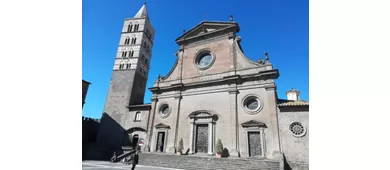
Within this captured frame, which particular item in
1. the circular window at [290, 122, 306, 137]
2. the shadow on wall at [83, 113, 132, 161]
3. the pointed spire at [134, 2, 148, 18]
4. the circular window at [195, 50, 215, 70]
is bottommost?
the shadow on wall at [83, 113, 132, 161]

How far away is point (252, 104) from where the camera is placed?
14.1m

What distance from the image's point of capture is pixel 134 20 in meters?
27.4

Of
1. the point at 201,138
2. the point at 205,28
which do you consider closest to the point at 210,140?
the point at 201,138

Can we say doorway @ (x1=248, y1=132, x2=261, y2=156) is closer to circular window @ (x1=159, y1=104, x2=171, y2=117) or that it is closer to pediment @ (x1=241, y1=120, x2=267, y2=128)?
pediment @ (x1=241, y1=120, x2=267, y2=128)

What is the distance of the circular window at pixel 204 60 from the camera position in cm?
1746

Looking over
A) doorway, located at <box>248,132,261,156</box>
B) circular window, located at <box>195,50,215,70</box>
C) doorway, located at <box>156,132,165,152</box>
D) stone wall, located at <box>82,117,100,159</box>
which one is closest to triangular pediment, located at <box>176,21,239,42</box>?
circular window, located at <box>195,50,215,70</box>

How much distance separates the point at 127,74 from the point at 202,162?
1539cm

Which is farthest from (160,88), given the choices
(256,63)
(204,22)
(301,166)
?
(301,166)

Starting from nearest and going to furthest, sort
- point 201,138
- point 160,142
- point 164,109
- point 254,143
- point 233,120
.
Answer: point 254,143, point 233,120, point 201,138, point 160,142, point 164,109

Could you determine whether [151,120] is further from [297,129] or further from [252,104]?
[297,129]

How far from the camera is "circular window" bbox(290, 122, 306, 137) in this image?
11.5 metres

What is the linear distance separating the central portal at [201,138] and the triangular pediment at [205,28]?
31.2 feet
